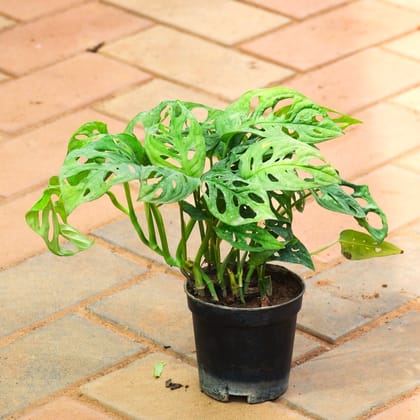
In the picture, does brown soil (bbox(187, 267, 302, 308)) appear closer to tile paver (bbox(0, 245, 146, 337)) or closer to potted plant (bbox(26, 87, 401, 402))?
potted plant (bbox(26, 87, 401, 402))

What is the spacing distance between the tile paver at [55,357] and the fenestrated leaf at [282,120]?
714 millimetres

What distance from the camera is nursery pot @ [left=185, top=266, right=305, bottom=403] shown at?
2.72 metres

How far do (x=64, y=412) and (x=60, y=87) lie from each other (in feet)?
6.26

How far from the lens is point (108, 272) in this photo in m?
3.49

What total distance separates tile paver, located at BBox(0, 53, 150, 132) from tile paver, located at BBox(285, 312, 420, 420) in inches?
66.5

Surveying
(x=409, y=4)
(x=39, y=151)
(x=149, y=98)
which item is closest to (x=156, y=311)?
(x=39, y=151)

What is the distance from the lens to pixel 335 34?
4902mm

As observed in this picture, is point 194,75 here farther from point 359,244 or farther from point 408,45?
point 359,244

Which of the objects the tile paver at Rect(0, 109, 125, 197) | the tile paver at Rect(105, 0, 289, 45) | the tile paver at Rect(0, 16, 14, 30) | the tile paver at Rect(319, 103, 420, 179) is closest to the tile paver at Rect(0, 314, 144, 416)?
the tile paver at Rect(0, 109, 125, 197)

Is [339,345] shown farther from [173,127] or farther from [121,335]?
[173,127]

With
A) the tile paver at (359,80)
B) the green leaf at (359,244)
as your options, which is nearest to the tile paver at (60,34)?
the tile paver at (359,80)

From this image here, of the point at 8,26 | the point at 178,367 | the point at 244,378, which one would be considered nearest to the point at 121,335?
the point at 178,367

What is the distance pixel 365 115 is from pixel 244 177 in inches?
71.1

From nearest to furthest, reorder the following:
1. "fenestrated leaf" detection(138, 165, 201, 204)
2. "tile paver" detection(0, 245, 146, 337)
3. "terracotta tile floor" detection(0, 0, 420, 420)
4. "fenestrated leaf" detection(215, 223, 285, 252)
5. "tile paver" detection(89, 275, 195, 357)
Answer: "fenestrated leaf" detection(138, 165, 201, 204), "fenestrated leaf" detection(215, 223, 285, 252), "tile paver" detection(89, 275, 195, 357), "tile paver" detection(0, 245, 146, 337), "terracotta tile floor" detection(0, 0, 420, 420)
